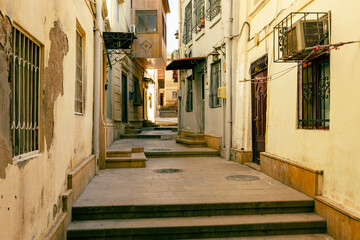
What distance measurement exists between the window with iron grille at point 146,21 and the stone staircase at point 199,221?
44.1 ft

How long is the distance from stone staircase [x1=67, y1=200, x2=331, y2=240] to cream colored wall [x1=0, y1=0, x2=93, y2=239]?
0.65 meters

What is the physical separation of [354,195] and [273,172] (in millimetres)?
2841

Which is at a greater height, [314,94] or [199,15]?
[199,15]

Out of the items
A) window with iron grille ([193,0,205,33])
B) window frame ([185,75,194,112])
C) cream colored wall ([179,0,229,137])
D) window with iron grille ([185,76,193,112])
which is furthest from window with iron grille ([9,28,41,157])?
window with iron grille ([185,76,193,112])

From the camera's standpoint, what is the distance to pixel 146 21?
1711cm

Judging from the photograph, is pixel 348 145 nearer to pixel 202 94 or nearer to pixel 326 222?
pixel 326 222

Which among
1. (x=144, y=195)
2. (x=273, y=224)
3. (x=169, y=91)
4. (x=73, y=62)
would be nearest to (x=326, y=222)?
(x=273, y=224)

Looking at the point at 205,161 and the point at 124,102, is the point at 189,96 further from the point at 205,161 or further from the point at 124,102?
the point at 205,161

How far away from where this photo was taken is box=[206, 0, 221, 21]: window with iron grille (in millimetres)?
10930

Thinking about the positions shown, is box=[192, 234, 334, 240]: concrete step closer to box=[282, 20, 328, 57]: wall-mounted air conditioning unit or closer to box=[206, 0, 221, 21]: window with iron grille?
box=[282, 20, 328, 57]: wall-mounted air conditioning unit

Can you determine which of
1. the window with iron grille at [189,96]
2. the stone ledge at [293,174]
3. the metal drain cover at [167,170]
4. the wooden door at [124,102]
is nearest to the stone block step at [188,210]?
the stone ledge at [293,174]

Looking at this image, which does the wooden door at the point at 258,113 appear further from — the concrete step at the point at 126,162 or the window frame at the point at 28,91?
the window frame at the point at 28,91

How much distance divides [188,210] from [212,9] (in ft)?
27.5

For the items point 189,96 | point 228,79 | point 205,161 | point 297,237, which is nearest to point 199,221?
point 297,237
